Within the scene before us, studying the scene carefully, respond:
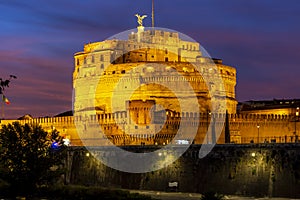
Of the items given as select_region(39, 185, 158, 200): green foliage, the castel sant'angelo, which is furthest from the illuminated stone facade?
select_region(39, 185, 158, 200): green foliage

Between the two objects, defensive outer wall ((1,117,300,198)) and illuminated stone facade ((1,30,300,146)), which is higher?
illuminated stone facade ((1,30,300,146))

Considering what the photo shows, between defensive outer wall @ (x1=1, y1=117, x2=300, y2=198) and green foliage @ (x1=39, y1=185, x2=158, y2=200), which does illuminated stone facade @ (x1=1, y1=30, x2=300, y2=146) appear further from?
green foliage @ (x1=39, y1=185, x2=158, y2=200)

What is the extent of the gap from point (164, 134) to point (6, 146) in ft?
106

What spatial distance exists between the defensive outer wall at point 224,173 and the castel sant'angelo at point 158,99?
1185 cm

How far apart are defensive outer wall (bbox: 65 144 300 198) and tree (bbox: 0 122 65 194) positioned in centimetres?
1342

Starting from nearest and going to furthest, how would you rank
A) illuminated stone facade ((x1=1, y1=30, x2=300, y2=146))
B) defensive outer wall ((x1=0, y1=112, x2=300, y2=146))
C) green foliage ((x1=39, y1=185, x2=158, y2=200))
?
green foliage ((x1=39, y1=185, x2=158, y2=200))
defensive outer wall ((x1=0, y1=112, x2=300, y2=146))
illuminated stone facade ((x1=1, y1=30, x2=300, y2=146))

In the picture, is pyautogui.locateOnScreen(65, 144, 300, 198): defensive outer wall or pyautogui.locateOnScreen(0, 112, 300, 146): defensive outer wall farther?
pyautogui.locateOnScreen(0, 112, 300, 146): defensive outer wall

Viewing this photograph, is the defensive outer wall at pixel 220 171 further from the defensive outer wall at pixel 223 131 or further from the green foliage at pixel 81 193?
the defensive outer wall at pixel 223 131

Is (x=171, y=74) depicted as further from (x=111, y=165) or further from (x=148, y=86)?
(x=111, y=165)

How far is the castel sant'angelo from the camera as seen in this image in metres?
66.5

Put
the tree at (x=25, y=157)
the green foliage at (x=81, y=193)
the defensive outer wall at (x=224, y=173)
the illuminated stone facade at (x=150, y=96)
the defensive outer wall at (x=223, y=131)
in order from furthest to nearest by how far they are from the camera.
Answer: the illuminated stone facade at (x=150, y=96) → the defensive outer wall at (x=223, y=131) → the defensive outer wall at (x=224, y=173) → the green foliage at (x=81, y=193) → the tree at (x=25, y=157)

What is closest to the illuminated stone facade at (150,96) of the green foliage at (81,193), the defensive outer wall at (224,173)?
the defensive outer wall at (224,173)

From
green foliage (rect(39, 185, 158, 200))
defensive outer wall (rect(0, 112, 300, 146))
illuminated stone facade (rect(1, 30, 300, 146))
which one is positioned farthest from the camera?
illuminated stone facade (rect(1, 30, 300, 146))

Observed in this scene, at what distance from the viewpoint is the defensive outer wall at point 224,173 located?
133ft
